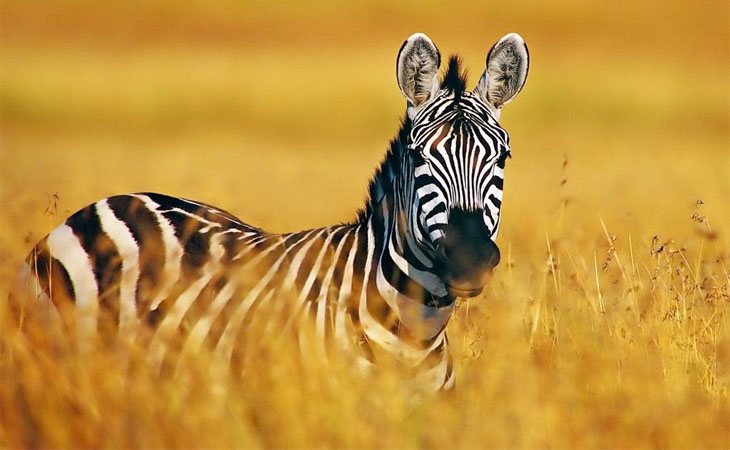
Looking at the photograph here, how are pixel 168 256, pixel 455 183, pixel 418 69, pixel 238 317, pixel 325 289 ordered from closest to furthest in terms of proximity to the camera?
pixel 455 183
pixel 325 289
pixel 418 69
pixel 238 317
pixel 168 256

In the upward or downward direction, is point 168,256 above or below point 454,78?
below

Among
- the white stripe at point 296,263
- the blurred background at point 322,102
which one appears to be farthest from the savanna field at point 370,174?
the white stripe at point 296,263

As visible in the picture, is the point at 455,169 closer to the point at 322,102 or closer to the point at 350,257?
the point at 350,257

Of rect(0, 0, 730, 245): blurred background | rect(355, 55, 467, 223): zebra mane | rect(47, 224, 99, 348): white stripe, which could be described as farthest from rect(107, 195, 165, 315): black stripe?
rect(355, 55, 467, 223): zebra mane

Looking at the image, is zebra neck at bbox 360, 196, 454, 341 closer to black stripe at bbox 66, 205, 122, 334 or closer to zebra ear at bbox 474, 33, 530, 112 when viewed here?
zebra ear at bbox 474, 33, 530, 112

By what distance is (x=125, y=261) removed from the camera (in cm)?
573

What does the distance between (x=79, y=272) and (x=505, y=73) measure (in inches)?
97.0

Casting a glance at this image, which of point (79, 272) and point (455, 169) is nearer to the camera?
point (455, 169)

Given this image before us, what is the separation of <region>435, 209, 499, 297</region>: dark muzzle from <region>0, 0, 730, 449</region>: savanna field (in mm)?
214

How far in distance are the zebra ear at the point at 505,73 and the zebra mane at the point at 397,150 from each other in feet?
0.40

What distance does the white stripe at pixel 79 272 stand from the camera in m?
5.46

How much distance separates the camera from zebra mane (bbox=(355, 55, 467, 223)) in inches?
202

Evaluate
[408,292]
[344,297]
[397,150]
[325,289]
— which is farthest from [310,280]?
[397,150]

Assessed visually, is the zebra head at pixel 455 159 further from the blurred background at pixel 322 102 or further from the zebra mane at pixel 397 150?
the blurred background at pixel 322 102
